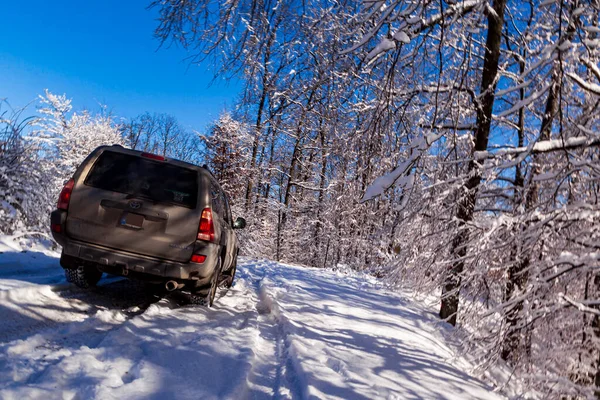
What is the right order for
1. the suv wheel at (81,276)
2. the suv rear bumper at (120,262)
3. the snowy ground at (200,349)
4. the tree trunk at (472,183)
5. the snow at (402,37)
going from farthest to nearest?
the suv wheel at (81,276), the tree trunk at (472,183), the suv rear bumper at (120,262), the snow at (402,37), the snowy ground at (200,349)

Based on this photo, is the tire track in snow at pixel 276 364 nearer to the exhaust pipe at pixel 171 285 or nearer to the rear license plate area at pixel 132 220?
the exhaust pipe at pixel 171 285

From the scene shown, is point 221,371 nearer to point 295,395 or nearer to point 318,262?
point 295,395

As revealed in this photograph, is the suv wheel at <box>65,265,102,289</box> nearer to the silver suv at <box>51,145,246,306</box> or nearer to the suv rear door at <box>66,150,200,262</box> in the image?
the silver suv at <box>51,145,246,306</box>

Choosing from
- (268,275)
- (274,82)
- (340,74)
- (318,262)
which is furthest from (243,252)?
(340,74)

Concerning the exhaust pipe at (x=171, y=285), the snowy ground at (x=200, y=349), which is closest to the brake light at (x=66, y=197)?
the snowy ground at (x=200, y=349)

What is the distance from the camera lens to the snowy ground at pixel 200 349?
9.52ft

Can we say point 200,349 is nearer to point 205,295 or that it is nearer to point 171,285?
point 171,285

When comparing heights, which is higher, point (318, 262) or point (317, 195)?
point (317, 195)

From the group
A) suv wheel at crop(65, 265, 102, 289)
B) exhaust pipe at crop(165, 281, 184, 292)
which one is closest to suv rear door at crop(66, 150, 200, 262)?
exhaust pipe at crop(165, 281, 184, 292)

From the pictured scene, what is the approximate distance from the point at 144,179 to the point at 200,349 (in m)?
2.28

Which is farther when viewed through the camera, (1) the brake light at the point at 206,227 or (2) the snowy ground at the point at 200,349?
(1) the brake light at the point at 206,227

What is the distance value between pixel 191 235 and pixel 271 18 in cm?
263

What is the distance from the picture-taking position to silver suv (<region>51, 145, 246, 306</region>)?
15.4ft

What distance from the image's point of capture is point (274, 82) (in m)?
6.40
